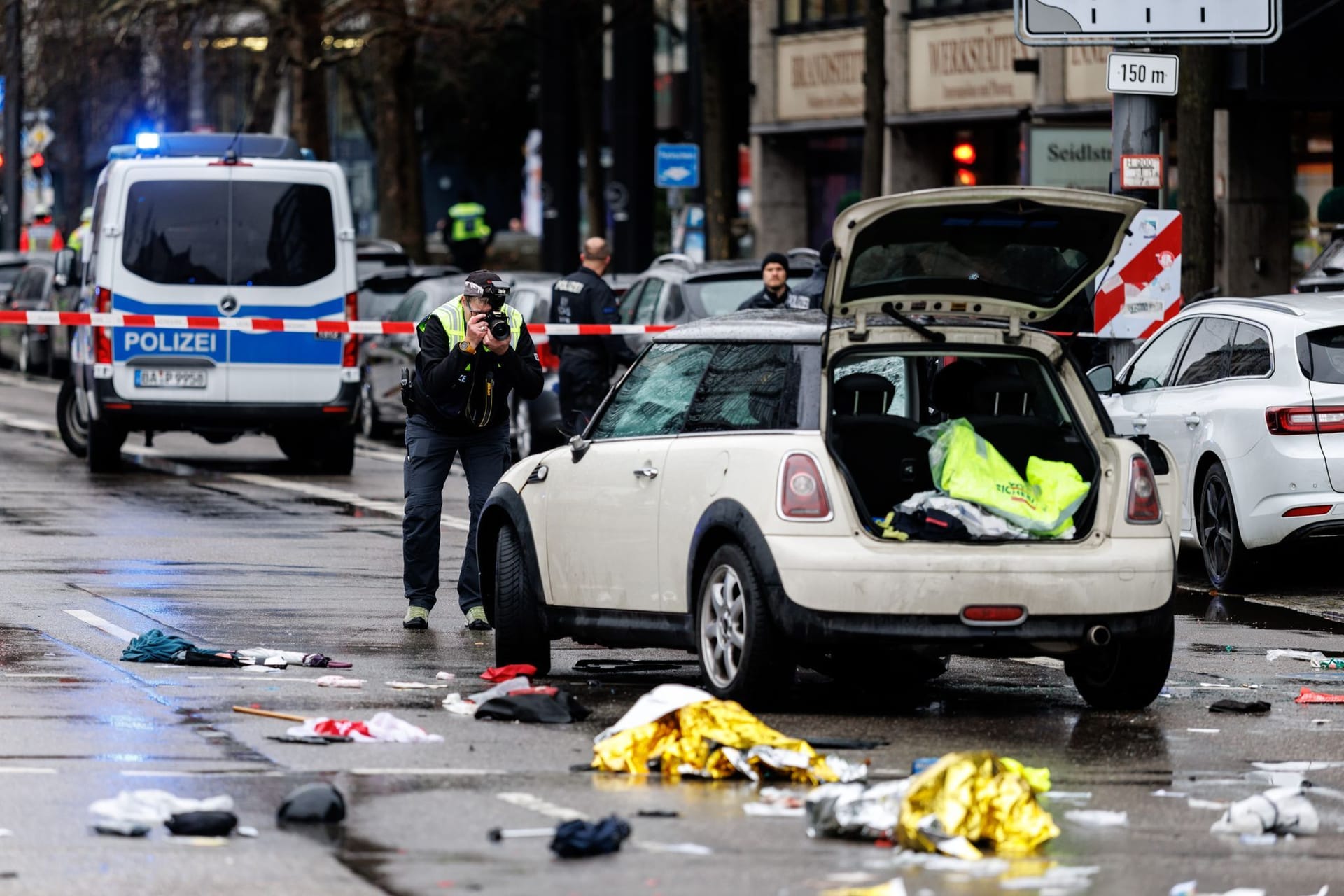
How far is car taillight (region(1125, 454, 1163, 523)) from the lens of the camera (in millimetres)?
9562

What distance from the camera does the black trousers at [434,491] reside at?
12.3 m

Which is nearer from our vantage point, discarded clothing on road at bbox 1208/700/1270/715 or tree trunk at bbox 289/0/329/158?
discarded clothing on road at bbox 1208/700/1270/715

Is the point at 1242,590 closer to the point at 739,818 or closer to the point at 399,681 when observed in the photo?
the point at 399,681

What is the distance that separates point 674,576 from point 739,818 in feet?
7.97

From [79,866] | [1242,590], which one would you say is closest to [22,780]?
[79,866]

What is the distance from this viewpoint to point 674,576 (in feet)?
32.2

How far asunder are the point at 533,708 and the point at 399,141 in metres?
34.8

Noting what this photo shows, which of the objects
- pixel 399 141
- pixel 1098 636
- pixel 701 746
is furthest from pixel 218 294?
pixel 399 141

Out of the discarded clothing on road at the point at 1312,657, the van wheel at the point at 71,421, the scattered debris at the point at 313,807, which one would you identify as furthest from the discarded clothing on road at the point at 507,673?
the van wheel at the point at 71,421

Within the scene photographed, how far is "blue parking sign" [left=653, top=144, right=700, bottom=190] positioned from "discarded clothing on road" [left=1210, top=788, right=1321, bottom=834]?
29.7 meters

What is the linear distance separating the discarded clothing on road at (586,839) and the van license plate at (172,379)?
14.3m

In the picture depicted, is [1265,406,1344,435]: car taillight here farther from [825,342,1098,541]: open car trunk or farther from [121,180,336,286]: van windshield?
[121,180,336,286]: van windshield

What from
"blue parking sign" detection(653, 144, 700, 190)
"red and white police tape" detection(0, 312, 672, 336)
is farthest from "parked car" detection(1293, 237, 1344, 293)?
"blue parking sign" detection(653, 144, 700, 190)

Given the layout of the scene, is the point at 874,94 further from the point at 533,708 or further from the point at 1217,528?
the point at 533,708
